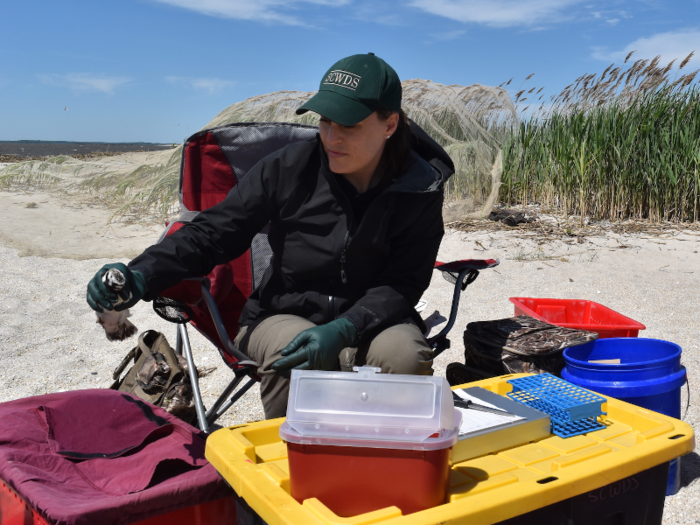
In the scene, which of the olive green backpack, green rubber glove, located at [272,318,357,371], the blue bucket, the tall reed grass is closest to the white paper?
green rubber glove, located at [272,318,357,371]

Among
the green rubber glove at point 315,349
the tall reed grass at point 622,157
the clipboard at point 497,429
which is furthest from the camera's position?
the tall reed grass at point 622,157

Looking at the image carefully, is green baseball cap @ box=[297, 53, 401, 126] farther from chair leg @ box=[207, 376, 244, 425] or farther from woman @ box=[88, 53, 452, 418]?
chair leg @ box=[207, 376, 244, 425]

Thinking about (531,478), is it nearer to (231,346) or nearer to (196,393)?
(231,346)

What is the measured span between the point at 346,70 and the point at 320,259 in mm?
617

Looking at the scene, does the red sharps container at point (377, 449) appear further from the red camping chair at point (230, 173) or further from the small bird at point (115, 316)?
the red camping chair at point (230, 173)

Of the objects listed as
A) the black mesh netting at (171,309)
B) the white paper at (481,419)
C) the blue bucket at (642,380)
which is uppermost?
the black mesh netting at (171,309)

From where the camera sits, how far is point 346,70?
6.35ft

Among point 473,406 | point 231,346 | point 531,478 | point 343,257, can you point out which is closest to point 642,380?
point 473,406

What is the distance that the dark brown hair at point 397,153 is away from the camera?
2.14 meters

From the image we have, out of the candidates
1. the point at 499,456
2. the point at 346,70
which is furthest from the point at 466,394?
the point at 346,70

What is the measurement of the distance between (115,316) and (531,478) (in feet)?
3.87

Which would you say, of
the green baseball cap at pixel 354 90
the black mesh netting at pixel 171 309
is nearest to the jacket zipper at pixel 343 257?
the green baseball cap at pixel 354 90

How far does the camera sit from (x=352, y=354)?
1.98 meters

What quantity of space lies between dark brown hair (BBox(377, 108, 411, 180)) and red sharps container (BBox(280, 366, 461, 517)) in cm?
105
